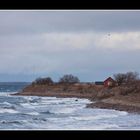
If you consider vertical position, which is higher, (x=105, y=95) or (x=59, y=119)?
(x=105, y=95)

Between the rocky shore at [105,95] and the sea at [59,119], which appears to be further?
the rocky shore at [105,95]

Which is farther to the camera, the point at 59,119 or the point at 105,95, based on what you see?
the point at 105,95

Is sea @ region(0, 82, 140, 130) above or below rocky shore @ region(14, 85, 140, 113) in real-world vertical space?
below

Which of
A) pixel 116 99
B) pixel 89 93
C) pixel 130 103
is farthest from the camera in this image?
pixel 89 93

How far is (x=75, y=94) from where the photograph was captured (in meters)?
23.2

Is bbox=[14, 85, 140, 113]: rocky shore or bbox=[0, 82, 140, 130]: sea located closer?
bbox=[0, 82, 140, 130]: sea

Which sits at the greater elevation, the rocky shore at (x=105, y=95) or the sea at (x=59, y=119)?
the rocky shore at (x=105, y=95)
